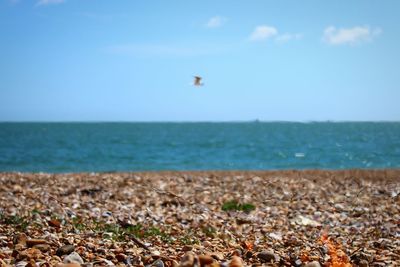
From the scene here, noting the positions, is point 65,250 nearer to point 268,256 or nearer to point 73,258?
point 73,258

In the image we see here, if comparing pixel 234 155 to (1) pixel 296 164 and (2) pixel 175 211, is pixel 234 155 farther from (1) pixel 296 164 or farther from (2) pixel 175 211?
(2) pixel 175 211

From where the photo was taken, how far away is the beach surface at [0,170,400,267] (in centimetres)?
535

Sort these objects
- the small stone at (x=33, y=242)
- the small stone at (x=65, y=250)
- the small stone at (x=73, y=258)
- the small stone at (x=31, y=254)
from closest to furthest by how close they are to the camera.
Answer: the small stone at (x=73, y=258), the small stone at (x=31, y=254), the small stone at (x=65, y=250), the small stone at (x=33, y=242)

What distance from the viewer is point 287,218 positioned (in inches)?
404

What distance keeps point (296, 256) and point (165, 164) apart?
107ft

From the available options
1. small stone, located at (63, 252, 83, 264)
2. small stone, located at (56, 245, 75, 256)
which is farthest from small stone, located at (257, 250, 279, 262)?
small stone, located at (56, 245, 75, 256)

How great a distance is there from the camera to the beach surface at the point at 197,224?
535 cm

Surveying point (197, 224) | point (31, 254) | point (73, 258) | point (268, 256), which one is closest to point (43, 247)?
point (31, 254)

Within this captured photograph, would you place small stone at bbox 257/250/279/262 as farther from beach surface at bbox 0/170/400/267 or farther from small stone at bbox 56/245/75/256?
small stone at bbox 56/245/75/256

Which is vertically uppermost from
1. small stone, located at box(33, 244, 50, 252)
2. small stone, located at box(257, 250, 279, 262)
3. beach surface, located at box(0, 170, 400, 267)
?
small stone, located at box(257, 250, 279, 262)

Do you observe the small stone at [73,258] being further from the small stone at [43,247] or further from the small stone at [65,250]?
the small stone at [43,247]

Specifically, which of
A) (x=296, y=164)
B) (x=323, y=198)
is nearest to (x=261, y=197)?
(x=323, y=198)

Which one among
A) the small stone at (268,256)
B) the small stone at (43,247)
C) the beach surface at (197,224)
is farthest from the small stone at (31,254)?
the small stone at (268,256)

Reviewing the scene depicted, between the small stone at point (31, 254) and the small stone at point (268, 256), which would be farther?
the small stone at point (268, 256)
